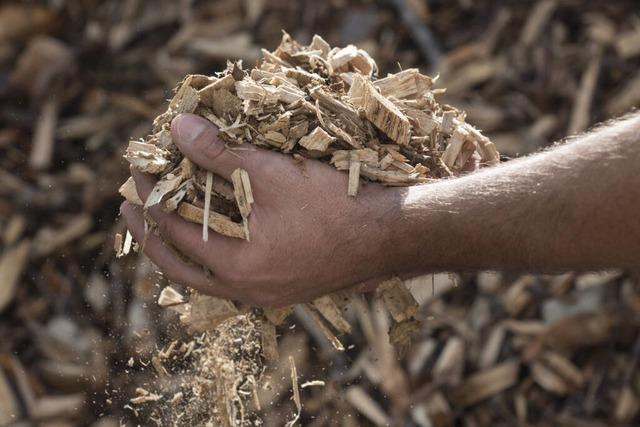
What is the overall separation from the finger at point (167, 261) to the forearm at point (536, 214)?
36 cm

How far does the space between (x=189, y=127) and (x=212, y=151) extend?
6cm

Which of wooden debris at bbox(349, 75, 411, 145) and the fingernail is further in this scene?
wooden debris at bbox(349, 75, 411, 145)

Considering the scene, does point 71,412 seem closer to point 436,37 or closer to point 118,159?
point 118,159

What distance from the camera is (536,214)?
161 centimetres

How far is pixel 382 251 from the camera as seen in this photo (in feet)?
5.40

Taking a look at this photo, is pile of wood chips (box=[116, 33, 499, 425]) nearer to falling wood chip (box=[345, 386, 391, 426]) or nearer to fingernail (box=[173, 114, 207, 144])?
fingernail (box=[173, 114, 207, 144])

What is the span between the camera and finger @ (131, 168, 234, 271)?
1.62 metres

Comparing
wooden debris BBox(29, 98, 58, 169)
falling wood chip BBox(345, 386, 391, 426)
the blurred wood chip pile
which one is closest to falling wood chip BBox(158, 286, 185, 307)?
the blurred wood chip pile

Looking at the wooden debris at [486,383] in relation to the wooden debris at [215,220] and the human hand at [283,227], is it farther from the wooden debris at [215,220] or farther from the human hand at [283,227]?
the wooden debris at [215,220]

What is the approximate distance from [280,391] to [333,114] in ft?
2.68

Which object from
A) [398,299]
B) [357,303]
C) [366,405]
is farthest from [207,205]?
[366,405]

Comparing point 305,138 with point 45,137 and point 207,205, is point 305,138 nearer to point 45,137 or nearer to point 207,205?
point 207,205

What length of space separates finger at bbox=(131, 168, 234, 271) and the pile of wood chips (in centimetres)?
2

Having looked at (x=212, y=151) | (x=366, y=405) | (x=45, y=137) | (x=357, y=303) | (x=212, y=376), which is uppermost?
(x=212, y=151)
